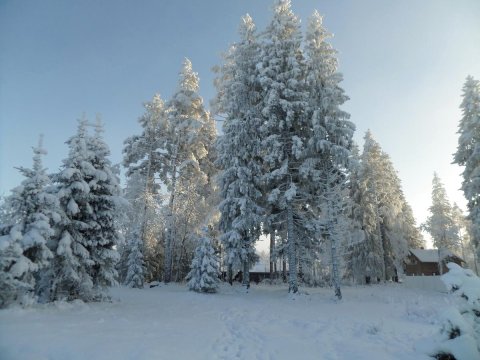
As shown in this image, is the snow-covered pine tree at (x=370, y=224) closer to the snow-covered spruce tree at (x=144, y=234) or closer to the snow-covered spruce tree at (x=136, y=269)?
the snow-covered spruce tree at (x=144, y=234)

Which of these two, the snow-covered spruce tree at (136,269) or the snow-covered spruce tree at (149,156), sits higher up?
the snow-covered spruce tree at (149,156)

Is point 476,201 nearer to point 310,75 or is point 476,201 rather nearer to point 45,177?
point 310,75

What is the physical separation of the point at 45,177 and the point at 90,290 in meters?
4.89

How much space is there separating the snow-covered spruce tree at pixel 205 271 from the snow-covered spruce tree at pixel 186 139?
24.9ft

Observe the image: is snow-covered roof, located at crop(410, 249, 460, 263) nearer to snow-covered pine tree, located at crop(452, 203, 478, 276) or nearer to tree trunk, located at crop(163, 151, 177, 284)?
snow-covered pine tree, located at crop(452, 203, 478, 276)

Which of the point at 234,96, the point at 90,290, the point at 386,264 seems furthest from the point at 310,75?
the point at 386,264

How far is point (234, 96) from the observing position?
2281cm

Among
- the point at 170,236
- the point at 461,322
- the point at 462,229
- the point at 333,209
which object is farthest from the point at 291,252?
the point at 462,229

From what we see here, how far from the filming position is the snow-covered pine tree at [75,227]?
11.2 m

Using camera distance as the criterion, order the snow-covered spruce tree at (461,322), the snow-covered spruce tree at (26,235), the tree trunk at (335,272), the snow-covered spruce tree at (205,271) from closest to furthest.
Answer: the snow-covered spruce tree at (461,322) → the snow-covered spruce tree at (26,235) → the tree trunk at (335,272) → the snow-covered spruce tree at (205,271)

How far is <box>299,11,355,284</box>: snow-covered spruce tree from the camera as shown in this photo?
1905 cm

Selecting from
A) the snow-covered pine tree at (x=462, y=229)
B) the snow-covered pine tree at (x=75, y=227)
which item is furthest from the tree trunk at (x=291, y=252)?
the snow-covered pine tree at (x=462, y=229)

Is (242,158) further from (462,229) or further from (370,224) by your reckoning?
(462,229)

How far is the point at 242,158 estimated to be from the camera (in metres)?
22.0
